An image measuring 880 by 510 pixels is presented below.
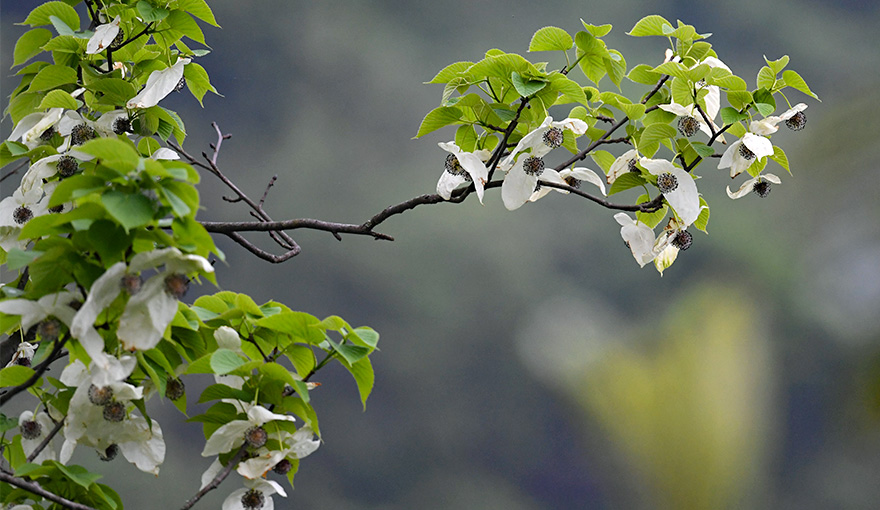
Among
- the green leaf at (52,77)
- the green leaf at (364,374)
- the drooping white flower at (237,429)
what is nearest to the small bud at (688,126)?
the green leaf at (364,374)

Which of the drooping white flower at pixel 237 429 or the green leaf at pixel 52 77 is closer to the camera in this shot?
the drooping white flower at pixel 237 429

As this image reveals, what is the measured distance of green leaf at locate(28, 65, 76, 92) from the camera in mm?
1093

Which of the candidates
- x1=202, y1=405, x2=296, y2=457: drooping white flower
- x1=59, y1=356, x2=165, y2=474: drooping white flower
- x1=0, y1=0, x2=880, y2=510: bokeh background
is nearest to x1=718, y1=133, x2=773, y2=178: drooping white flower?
x1=202, y1=405, x2=296, y2=457: drooping white flower

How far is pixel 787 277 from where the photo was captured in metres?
2.88

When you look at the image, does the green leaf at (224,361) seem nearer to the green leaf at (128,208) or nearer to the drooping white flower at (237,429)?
the drooping white flower at (237,429)

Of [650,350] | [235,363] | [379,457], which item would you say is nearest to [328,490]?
[379,457]

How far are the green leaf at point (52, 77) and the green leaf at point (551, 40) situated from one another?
0.68 m

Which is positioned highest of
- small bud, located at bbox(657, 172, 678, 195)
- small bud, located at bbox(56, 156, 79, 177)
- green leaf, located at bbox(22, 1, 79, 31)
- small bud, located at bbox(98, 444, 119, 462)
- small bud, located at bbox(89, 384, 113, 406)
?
small bud, located at bbox(657, 172, 678, 195)

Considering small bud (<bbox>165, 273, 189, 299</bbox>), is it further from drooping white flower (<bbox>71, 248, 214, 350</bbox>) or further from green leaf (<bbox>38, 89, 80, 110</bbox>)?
green leaf (<bbox>38, 89, 80, 110</bbox>)

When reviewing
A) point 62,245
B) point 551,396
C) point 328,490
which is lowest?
point 328,490

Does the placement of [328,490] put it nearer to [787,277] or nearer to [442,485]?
[442,485]

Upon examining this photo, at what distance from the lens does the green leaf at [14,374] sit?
0.84 meters

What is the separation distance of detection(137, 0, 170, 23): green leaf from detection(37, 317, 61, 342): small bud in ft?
1.60

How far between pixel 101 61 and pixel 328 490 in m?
1.79
